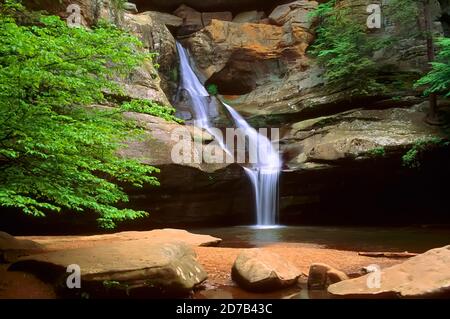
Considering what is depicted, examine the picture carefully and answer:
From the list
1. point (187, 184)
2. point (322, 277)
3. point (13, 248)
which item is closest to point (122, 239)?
point (13, 248)

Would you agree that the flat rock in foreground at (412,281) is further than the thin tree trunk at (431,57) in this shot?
No

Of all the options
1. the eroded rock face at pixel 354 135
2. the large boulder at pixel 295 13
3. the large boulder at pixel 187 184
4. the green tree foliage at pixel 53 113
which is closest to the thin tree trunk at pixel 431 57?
the eroded rock face at pixel 354 135

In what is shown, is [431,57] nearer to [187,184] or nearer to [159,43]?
[187,184]

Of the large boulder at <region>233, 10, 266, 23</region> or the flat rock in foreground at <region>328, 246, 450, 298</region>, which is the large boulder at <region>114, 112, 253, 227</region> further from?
the large boulder at <region>233, 10, 266, 23</region>

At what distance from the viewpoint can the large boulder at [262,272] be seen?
18.2ft

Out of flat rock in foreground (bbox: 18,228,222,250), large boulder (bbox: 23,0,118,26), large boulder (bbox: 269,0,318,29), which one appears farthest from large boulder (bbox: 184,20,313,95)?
flat rock in foreground (bbox: 18,228,222,250)

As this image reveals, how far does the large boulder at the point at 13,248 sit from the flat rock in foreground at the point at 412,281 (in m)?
5.12

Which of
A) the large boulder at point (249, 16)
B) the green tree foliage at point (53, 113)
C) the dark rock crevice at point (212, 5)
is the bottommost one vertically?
the green tree foliage at point (53, 113)

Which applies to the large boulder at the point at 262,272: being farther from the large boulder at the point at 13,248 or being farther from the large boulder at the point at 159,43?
the large boulder at the point at 159,43

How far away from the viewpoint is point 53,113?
523 cm

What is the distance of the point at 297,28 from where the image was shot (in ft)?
80.3

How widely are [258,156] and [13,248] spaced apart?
1320 centimetres

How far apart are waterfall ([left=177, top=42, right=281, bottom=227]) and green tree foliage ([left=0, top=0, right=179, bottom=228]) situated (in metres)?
10.5
